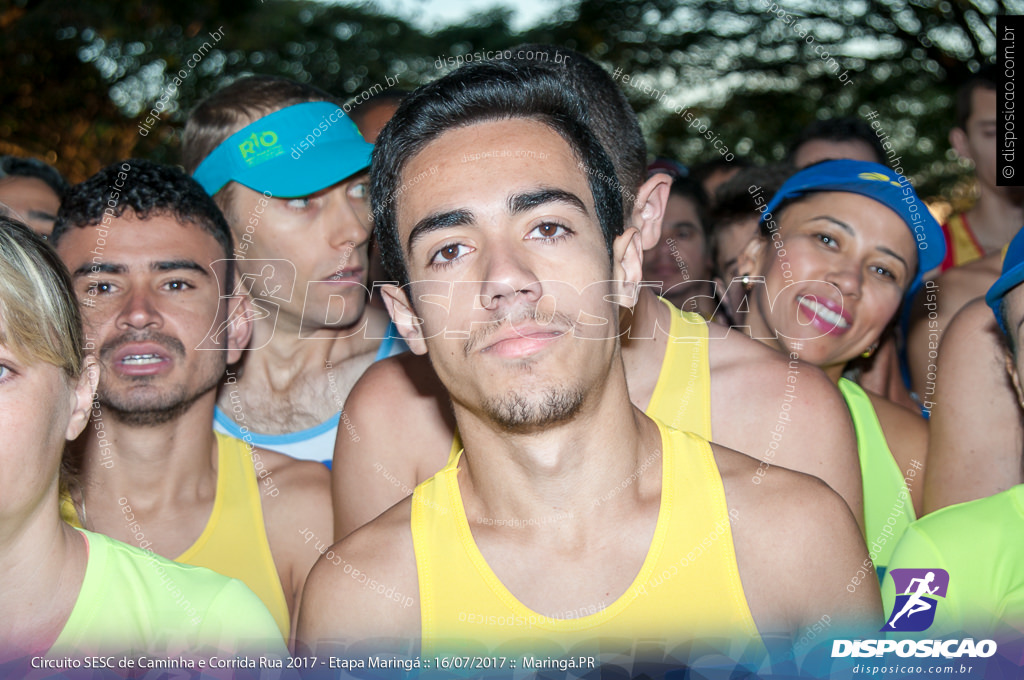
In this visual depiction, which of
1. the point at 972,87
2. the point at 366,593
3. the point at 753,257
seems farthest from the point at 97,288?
the point at 972,87

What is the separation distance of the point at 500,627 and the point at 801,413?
1079 millimetres

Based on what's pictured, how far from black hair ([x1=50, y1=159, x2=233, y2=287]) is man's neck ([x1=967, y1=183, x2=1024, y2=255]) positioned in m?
3.52

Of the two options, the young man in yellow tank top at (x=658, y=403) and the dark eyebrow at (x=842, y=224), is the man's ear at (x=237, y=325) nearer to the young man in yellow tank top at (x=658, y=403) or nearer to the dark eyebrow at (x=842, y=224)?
the young man in yellow tank top at (x=658, y=403)

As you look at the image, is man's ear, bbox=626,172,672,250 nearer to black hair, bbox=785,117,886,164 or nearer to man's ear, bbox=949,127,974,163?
black hair, bbox=785,117,886,164

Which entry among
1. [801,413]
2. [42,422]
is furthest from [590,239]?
[42,422]

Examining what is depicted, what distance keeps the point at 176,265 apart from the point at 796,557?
2037 millimetres

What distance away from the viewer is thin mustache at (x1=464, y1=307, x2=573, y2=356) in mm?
1909

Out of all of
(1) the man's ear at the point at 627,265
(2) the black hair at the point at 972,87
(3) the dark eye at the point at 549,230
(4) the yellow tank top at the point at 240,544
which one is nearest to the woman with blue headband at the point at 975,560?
(1) the man's ear at the point at 627,265

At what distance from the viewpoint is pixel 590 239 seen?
6.86 ft

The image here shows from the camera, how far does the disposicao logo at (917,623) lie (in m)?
1.99

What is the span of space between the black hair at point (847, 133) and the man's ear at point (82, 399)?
371 cm

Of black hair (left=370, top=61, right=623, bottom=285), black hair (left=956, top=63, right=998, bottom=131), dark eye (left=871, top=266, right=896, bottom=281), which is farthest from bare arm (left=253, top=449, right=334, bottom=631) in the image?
black hair (left=956, top=63, right=998, bottom=131)

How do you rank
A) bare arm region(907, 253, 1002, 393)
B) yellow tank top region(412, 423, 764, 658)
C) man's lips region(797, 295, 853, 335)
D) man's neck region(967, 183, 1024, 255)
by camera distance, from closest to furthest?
yellow tank top region(412, 423, 764, 658) < man's lips region(797, 295, 853, 335) < bare arm region(907, 253, 1002, 393) < man's neck region(967, 183, 1024, 255)

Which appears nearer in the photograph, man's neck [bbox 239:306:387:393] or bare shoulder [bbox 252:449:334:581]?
bare shoulder [bbox 252:449:334:581]
